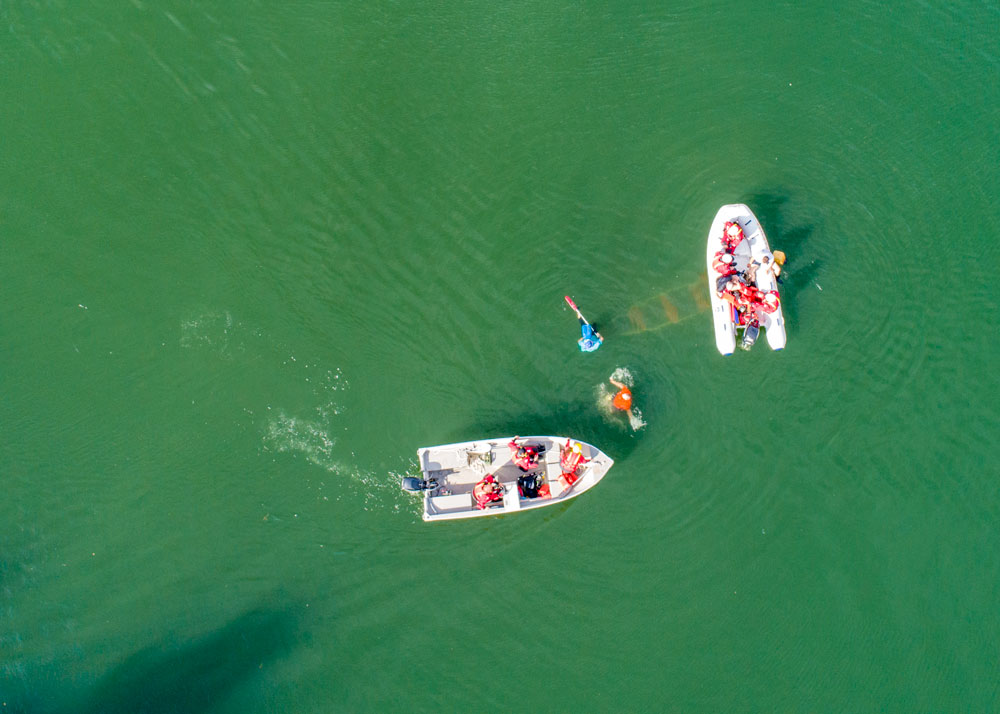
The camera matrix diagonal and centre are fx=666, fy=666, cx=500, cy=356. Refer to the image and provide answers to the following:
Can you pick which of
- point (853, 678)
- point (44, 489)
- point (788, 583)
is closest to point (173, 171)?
point (44, 489)

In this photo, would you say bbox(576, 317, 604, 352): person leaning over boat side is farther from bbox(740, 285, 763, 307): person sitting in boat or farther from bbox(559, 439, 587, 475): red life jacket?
bbox(740, 285, 763, 307): person sitting in boat

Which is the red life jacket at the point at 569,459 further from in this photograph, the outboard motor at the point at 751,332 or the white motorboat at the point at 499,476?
the outboard motor at the point at 751,332

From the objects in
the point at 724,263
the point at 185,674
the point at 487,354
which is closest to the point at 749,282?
the point at 724,263

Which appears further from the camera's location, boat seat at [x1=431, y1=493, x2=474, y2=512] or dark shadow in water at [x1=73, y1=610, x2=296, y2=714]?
dark shadow in water at [x1=73, y1=610, x2=296, y2=714]


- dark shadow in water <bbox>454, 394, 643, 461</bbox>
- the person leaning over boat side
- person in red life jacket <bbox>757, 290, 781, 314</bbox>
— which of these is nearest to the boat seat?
dark shadow in water <bbox>454, 394, 643, 461</bbox>

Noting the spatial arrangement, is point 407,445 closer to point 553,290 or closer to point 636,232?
point 553,290

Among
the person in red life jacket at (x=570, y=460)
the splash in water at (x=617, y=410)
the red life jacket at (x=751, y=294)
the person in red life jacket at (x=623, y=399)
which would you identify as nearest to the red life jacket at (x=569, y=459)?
the person in red life jacket at (x=570, y=460)
